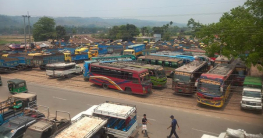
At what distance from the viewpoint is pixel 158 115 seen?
12992mm

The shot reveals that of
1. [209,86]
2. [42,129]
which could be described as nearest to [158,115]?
[209,86]

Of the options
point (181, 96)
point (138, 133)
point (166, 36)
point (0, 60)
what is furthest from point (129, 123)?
point (166, 36)

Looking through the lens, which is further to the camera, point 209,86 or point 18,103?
point 209,86

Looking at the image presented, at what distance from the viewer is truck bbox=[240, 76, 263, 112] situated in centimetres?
1320

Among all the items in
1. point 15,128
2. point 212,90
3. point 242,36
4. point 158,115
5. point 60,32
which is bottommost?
point 158,115

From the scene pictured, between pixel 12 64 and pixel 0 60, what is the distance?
1.59 metres

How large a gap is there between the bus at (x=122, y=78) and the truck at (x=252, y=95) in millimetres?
6932

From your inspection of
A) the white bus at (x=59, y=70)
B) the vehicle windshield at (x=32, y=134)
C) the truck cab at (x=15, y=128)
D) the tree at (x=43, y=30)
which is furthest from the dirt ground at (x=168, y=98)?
the tree at (x=43, y=30)

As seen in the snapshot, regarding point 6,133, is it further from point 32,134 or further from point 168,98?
point 168,98

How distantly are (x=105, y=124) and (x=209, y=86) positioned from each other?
8673 mm

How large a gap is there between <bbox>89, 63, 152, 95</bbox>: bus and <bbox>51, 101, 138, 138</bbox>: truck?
6.16 meters

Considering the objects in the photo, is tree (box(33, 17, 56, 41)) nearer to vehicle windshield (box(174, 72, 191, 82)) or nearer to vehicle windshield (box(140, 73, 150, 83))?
vehicle windshield (box(140, 73, 150, 83))

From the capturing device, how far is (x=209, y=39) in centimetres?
1950

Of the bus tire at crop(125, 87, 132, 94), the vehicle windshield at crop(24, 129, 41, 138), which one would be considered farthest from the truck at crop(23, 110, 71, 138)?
the bus tire at crop(125, 87, 132, 94)
